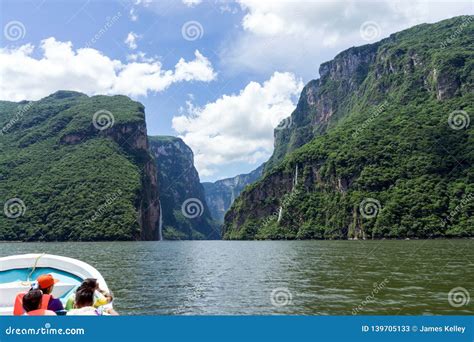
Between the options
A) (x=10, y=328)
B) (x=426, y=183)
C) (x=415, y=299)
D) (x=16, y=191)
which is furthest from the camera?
(x=16, y=191)

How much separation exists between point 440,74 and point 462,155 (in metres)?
66.1

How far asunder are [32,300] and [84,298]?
Result: 1.21 metres

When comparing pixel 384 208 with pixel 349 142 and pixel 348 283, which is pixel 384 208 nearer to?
pixel 349 142

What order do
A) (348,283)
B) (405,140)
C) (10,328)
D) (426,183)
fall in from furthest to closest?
(405,140) < (426,183) < (348,283) < (10,328)

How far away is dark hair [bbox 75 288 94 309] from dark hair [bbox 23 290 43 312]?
41.1 inches

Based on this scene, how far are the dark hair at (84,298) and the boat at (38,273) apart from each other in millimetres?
3473

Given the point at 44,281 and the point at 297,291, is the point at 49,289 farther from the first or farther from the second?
the point at 297,291

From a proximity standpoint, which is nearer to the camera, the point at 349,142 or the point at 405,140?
the point at 405,140

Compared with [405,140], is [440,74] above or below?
above

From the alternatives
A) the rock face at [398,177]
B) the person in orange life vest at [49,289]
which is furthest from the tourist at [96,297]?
the rock face at [398,177]

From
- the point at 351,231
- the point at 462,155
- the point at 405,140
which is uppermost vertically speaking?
the point at 405,140

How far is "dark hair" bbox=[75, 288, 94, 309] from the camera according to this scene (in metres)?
8.53

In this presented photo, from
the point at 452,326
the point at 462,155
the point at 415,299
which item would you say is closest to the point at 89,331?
the point at 452,326

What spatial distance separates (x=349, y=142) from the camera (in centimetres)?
18775
